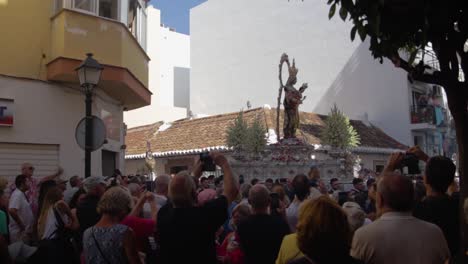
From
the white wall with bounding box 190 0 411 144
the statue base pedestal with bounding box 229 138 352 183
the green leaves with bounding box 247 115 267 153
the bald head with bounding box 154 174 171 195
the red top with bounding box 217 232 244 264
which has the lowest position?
the red top with bounding box 217 232 244 264

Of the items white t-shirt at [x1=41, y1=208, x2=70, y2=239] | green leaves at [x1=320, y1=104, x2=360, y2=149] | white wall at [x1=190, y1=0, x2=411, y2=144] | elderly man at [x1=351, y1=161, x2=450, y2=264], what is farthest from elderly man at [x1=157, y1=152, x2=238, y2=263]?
white wall at [x1=190, y1=0, x2=411, y2=144]

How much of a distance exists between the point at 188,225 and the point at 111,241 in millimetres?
631

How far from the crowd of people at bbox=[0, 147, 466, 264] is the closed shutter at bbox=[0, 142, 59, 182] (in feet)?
17.3

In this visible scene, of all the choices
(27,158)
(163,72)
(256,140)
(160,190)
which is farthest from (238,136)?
(163,72)

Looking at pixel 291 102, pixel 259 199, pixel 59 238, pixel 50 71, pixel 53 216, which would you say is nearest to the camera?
pixel 259 199

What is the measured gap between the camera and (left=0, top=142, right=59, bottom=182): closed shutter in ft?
36.8

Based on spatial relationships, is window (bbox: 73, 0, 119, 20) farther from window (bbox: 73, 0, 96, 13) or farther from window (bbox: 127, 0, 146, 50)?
window (bbox: 127, 0, 146, 50)

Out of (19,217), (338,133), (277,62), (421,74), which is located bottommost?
(19,217)

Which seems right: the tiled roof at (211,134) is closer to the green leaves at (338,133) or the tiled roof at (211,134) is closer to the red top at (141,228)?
the green leaves at (338,133)

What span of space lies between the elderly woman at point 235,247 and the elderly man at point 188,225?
2.62 feet

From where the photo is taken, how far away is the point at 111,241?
4.03 meters

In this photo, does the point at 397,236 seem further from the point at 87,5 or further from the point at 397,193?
the point at 87,5

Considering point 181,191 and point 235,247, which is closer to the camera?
point 181,191

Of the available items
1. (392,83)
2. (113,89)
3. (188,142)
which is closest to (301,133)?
(188,142)
